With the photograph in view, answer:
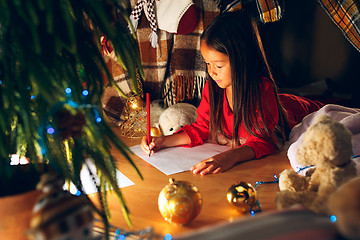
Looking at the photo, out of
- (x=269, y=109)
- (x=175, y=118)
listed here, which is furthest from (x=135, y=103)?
(x=269, y=109)

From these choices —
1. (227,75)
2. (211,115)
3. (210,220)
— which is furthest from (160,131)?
(210,220)

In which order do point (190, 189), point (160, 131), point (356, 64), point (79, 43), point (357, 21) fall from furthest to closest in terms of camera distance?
point (356, 64) → point (160, 131) → point (357, 21) → point (190, 189) → point (79, 43)

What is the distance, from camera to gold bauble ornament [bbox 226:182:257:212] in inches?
26.4

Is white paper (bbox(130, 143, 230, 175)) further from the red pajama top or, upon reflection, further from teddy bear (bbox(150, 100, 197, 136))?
teddy bear (bbox(150, 100, 197, 136))

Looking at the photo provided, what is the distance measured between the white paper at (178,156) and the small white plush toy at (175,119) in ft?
0.73

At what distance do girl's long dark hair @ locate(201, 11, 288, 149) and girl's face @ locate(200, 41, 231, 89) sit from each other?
2 cm

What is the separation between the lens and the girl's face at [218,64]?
1.13 meters

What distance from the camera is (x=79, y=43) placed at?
1.68ft

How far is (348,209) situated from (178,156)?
726 mm

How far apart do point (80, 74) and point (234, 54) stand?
68 centimetres

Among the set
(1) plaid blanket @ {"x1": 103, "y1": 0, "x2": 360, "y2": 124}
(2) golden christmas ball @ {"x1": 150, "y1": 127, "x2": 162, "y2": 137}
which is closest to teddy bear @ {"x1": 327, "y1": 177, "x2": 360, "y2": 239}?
(2) golden christmas ball @ {"x1": 150, "y1": 127, "x2": 162, "y2": 137}

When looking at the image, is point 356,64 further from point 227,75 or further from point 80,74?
point 80,74

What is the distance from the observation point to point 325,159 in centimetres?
57

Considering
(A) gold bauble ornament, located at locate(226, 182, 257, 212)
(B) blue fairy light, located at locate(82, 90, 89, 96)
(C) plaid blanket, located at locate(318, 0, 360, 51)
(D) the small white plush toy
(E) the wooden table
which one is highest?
(C) plaid blanket, located at locate(318, 0, 360, 51)
